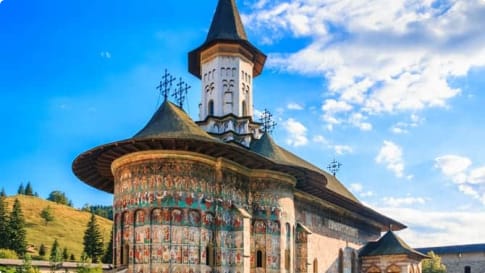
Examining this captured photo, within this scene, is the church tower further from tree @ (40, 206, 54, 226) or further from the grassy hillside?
tree @ (40, 206, 54, 226)

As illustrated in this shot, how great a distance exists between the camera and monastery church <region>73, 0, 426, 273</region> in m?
22.4

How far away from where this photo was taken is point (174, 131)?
2308 cm

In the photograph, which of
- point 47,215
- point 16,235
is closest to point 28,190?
point 47,215

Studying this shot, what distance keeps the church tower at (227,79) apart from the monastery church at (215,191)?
2.3 inches

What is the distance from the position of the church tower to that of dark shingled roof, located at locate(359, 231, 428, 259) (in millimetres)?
11114

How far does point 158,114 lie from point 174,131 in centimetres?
220

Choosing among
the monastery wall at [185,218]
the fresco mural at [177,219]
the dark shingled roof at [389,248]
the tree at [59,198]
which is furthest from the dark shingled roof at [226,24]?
the tree at [59,198]

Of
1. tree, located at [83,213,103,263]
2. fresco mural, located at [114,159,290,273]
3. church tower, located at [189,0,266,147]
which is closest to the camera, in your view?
fresco mural, located at [114,159,290,273]

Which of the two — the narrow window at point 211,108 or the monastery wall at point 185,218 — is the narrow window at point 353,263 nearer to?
the monastery wall at point 185,218

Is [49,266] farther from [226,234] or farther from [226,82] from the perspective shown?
[226,82]

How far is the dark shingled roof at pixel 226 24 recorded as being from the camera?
1351 inches

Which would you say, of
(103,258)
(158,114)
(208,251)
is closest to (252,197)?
(208,251)

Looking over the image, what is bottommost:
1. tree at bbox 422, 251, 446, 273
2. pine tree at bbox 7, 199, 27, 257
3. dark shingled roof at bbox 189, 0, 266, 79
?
tree at bbox 422, 251, 446, 273

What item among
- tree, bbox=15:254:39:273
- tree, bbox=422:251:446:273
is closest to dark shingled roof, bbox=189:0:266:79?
tree, bbox=15:254:39:273
